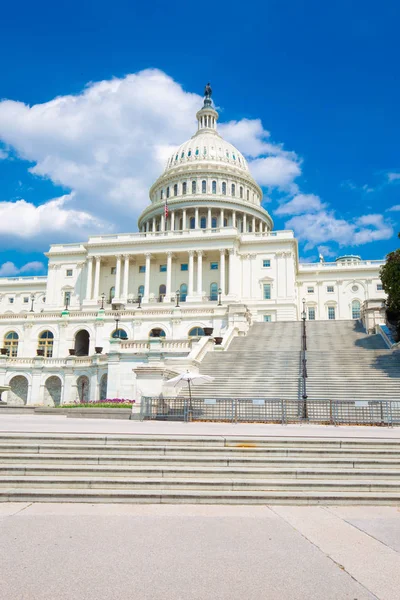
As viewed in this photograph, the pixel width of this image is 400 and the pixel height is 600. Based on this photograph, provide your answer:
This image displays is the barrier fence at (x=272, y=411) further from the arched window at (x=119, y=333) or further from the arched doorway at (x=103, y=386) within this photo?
the arched window at (x=119, y=333)

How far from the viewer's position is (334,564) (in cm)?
725

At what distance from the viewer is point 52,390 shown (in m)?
50.2

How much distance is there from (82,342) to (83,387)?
13162 mm

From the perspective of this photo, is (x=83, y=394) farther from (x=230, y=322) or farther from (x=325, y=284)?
(x=325, y=284)

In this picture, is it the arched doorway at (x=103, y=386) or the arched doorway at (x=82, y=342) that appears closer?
the arched doorway at (x=103, y=386)

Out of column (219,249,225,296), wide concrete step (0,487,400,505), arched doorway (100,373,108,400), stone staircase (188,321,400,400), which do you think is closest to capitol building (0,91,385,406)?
arched doorway (100,373,108,400)

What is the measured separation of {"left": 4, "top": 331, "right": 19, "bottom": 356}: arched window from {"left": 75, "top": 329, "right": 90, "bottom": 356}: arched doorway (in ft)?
24.1

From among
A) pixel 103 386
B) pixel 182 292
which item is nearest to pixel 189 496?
pixel 103 386

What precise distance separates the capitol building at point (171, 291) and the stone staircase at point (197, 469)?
15252mm

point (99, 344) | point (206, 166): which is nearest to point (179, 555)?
point (99, 344)

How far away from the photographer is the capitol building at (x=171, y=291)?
45375 millimetres

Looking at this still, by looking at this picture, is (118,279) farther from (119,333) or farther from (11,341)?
(119,333)

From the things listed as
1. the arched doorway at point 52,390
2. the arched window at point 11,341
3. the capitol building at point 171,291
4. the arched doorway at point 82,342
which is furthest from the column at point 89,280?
the arched doorway at point 52,390

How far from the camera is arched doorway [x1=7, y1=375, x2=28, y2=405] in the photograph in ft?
164
